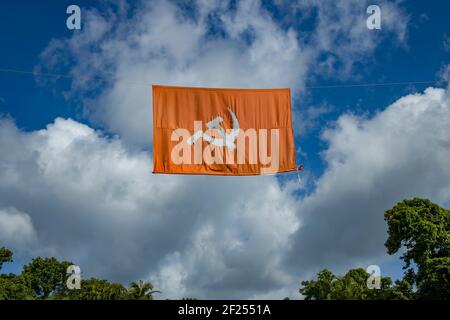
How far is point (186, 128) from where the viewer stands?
19.3m

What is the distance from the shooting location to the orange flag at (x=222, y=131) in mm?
19141

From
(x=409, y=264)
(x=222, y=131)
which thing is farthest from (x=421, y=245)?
(x=222, y=131)

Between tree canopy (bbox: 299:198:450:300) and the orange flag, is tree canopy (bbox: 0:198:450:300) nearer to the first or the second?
tree canopy (bbox: 299:198:450:300)

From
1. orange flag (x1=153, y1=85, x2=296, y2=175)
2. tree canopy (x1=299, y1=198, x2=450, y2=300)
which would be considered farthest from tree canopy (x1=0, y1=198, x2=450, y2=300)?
orange flag (x1=153, y1=85, x2=296, y2=175)

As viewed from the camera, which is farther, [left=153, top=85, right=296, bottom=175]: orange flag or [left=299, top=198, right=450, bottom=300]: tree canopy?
[left=299, top=198, right=450, bottom=300]: tree canopy

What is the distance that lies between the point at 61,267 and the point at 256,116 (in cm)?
5738

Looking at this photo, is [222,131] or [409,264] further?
[409,264]

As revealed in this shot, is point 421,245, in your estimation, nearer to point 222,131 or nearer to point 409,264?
point 409,264

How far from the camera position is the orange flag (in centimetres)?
1914

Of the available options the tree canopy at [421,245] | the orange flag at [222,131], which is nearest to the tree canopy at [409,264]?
the tree canopy at [421,245]

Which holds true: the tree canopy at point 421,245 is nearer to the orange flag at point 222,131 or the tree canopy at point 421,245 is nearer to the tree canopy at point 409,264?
the tree canopy at point 409,264

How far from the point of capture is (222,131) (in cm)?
1953
